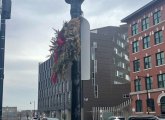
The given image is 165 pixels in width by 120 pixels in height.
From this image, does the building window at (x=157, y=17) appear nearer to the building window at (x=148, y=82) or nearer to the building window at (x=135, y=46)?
the building window at (x=135, y=46)

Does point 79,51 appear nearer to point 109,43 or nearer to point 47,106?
point 109,43

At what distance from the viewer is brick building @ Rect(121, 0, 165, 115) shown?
162 ft

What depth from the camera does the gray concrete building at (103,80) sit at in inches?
2979

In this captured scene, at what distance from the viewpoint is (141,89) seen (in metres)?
54.4

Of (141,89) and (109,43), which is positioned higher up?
(109,43)

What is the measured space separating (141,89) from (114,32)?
35.6 metres

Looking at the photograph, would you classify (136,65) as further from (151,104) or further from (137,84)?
(151,104)

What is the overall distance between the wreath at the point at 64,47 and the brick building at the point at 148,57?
45221 millimetres

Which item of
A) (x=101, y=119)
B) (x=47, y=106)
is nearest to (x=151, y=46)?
(x=101, y=119)

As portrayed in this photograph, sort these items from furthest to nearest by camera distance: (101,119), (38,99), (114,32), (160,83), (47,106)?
(38,99)
(47,106)
(114,32)
(101,119)
(160,83)

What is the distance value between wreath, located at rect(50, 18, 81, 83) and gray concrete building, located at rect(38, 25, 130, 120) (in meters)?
65.4

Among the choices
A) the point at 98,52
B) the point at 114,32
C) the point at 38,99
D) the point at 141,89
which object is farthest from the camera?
the point at 38,99

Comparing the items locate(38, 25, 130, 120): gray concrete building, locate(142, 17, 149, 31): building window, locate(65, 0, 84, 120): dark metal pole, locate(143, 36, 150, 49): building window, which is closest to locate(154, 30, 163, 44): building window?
locate(143, 36, 150, 49): building window

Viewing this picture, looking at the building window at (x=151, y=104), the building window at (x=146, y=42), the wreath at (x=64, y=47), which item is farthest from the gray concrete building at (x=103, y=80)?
the wreath at (x=64, y=47)
